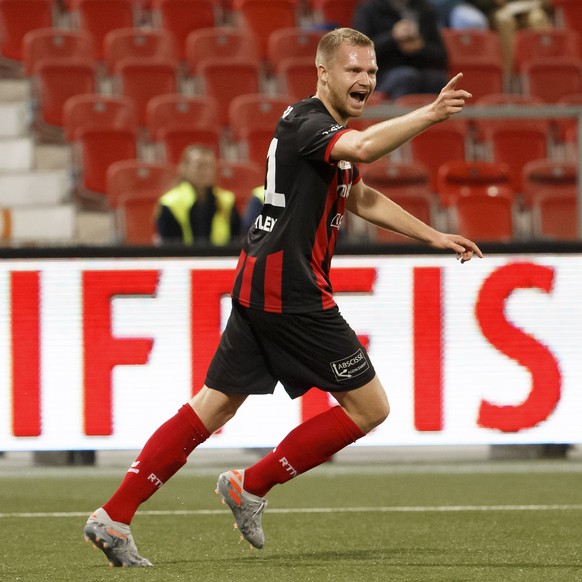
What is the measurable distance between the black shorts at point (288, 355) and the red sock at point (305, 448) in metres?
0.14

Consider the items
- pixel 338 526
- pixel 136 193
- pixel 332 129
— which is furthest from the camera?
pixel 136 193

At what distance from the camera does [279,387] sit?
23.1ft

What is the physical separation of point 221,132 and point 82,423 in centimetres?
443

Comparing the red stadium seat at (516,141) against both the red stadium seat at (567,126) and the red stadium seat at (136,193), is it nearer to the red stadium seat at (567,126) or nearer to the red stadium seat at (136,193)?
the red stadium seat at (567,126)

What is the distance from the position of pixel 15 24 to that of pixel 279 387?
5.90 metres

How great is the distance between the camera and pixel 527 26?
13.0 m

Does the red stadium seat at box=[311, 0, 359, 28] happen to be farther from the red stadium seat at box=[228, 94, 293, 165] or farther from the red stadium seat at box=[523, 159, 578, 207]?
the red stadium seat at box=[523, 159, 578, 207]

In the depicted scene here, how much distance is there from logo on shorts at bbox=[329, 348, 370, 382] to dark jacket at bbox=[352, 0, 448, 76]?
7.04m

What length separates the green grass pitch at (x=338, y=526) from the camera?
170 inches

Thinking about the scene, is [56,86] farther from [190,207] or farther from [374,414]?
[374,414]

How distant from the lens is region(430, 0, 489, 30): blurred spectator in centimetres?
1255

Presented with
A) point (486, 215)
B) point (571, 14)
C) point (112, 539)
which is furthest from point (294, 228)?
point (571, 14)

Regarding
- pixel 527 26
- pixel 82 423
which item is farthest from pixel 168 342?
pixel 527 26

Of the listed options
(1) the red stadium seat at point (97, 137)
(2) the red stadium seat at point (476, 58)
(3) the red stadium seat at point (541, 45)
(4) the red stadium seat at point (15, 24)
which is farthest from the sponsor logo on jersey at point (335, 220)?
(3) the red stadium seat at point (541, 45)
